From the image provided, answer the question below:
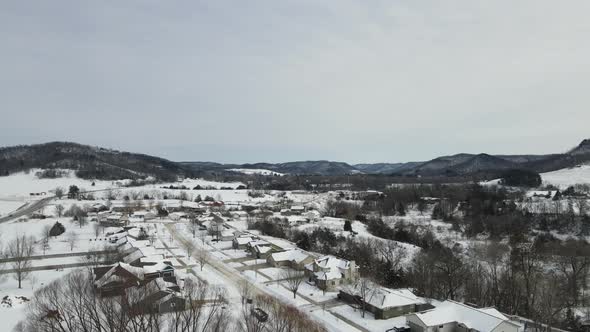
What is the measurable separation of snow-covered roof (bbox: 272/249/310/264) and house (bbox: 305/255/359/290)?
3197 millimetres

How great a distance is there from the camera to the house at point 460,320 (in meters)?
21.3

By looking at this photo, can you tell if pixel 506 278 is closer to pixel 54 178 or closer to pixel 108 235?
pixel 108 235

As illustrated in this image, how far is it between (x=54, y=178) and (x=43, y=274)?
424 ft

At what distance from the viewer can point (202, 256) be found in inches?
1666

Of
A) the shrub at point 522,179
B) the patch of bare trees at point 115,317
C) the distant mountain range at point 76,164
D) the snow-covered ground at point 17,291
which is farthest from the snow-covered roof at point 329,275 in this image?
the distant mountain range at point 76,164

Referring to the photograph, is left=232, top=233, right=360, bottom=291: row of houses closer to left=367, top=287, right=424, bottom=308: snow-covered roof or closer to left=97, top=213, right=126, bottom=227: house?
left=367, top=287, right=424, bottom=308: snow-covered roof

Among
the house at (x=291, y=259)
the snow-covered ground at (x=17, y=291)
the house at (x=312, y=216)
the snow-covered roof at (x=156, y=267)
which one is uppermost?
the snow-covered roof at (x=156, y=267)

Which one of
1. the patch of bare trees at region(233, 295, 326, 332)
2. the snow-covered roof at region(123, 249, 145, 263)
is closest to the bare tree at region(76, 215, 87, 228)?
the snow-covered roof at region(123, 249, 145, 263)

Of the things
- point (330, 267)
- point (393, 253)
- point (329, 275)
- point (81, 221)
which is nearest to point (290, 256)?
point (330, 267)

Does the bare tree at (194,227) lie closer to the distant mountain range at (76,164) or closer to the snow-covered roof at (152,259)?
the snow-covered roof at (152,259)

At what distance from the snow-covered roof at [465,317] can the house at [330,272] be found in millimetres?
10645

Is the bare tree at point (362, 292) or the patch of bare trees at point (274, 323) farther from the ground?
the patch of bare trees at point (274, 323)

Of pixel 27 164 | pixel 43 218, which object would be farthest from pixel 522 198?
pixel 27 164

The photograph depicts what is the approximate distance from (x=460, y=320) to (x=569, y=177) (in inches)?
5383
